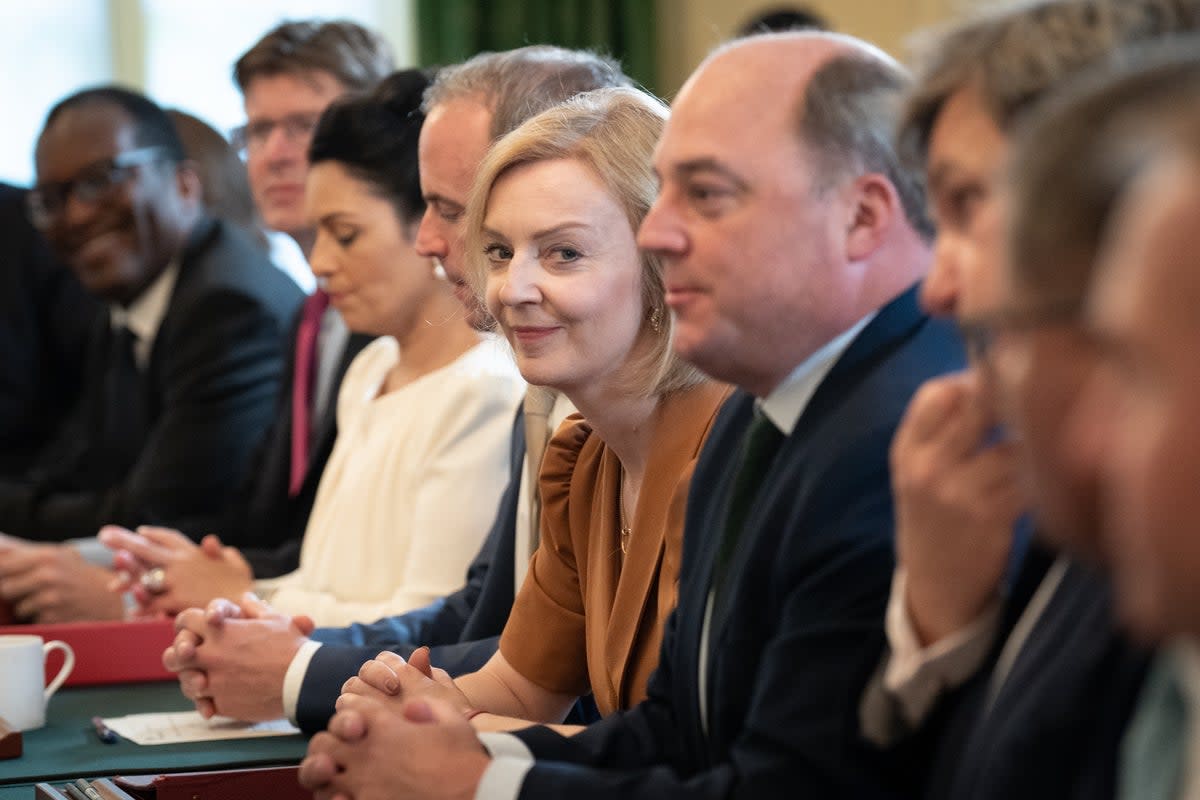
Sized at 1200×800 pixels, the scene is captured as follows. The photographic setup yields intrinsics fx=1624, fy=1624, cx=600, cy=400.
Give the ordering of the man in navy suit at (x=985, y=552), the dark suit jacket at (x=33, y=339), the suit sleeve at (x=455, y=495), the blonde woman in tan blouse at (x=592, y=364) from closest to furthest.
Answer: the man in navy suit at (x=985, y=552) < the blonde woman in tan blouse at (x=592, y=364) < the suit sleeve at (x=455, y=495) < the dark suit jacket at (x=33, y=339)

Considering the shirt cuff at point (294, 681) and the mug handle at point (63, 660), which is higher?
the shirt cuff at point (294, 681)

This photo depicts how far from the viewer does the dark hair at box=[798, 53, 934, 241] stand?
128 centimetres

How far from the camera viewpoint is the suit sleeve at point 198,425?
3.39 m

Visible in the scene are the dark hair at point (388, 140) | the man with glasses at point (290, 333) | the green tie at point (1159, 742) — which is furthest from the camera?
the man with glasses at point (290, 333)

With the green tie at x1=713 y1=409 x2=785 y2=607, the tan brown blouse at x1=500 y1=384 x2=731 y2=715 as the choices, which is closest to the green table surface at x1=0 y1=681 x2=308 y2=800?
the tan brown blouse at x1=500 y1=384 x2=731 y2=715

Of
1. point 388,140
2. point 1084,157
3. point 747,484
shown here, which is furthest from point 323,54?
point 1084,157

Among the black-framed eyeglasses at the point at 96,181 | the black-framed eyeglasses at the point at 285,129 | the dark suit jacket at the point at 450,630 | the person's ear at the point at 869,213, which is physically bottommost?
the dark suit jacket at the point at 450,630

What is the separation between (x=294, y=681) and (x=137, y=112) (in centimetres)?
222

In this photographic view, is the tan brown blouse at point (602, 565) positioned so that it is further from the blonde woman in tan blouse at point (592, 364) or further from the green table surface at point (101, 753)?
the green table surface at point (101, 753)

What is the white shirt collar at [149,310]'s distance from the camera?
375 cm

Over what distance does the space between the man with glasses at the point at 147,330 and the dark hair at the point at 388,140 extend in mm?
1053

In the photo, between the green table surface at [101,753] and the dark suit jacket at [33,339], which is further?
the dark suit jacket at [33,339]

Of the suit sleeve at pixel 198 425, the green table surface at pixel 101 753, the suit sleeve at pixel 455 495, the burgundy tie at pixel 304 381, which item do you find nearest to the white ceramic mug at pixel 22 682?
the green table surface at pixel 101 753

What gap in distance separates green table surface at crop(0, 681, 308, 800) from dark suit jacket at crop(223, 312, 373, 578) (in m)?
0.84
